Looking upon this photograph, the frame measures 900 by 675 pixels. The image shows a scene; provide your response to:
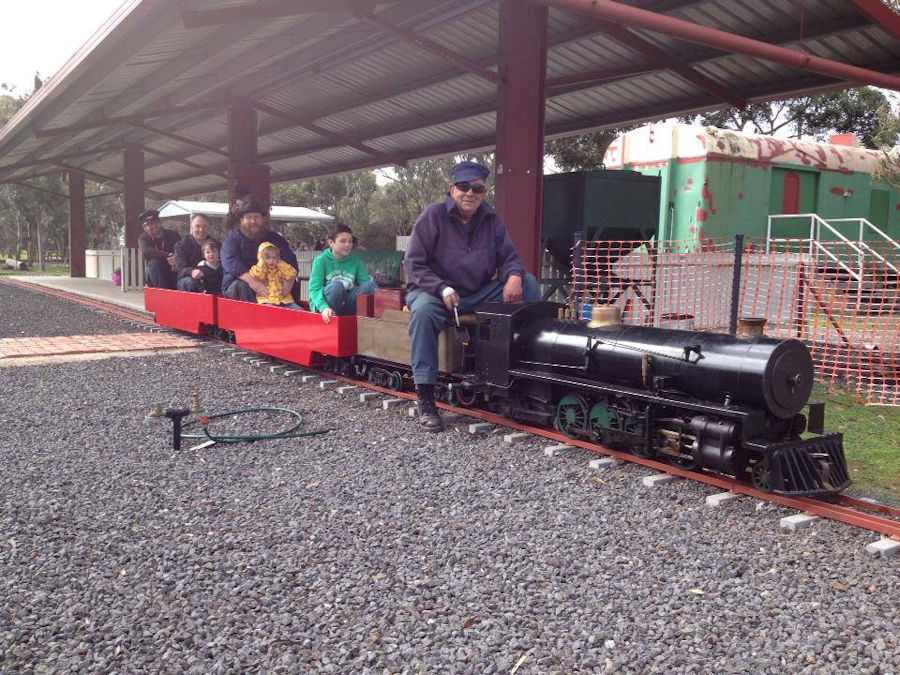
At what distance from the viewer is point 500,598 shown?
2645 millimetres

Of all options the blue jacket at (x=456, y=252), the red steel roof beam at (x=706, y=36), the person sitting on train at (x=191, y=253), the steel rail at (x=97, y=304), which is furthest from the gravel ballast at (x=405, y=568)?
the steel rail at (x=97, y=304)

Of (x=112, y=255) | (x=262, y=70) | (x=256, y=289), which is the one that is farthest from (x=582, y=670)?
(x=112, y=255)

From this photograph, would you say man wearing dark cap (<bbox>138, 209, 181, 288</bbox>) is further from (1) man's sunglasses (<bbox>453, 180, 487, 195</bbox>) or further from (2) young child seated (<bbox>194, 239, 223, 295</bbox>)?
(1) man's sunglasses (<bbox>453, 180, 487, 195</bbox>)

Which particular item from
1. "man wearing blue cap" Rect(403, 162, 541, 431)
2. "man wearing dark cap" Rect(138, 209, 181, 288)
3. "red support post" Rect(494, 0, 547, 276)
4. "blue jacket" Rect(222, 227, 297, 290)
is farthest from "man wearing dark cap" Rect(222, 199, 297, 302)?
"man wearing blue cap" Rect(403, 162, 541, 431)

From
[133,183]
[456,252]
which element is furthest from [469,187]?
[133,183]

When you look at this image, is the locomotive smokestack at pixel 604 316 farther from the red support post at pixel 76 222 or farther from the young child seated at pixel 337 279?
the red support post at pixel 76 222

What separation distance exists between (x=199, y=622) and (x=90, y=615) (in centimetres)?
39

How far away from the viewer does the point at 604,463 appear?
4.22 meters

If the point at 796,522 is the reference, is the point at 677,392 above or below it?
above

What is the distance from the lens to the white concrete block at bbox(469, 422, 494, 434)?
502 centimetres

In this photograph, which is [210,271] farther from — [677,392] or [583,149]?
[583,149]

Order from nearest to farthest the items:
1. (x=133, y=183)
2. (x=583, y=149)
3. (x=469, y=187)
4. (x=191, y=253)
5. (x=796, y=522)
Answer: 1. (x=796, y=522)
2. (x=469, y=187)
3. (x=191, y=253)
4. (x=133, y=183)
5. (x=583, y=149)

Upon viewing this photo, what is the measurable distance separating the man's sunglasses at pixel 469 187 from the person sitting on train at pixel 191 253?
557cm

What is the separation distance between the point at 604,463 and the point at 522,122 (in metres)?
4.83
